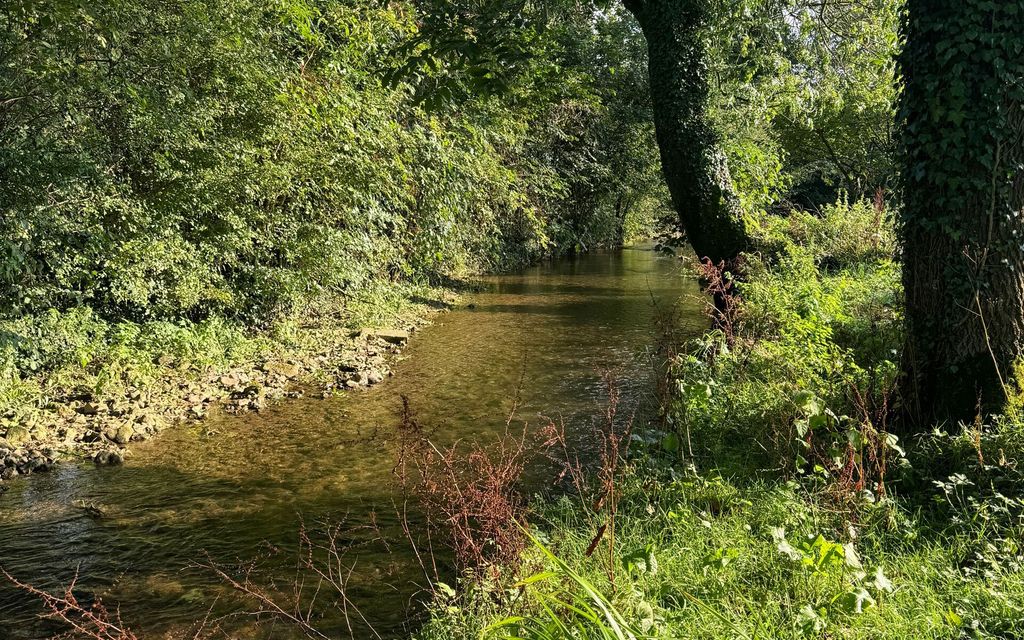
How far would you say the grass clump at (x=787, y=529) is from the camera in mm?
3188

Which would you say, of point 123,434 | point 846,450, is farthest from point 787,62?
point 123,434

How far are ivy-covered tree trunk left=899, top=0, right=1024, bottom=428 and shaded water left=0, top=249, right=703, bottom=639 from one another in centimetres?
376

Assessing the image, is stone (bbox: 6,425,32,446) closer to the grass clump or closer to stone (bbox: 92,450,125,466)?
stone (bbox: 92,450,125,466)

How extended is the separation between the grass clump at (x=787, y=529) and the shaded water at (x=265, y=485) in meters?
1.36

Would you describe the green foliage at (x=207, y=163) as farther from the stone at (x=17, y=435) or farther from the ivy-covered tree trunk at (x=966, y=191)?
the ivy-covered tree trunk at (x=966, y=191)

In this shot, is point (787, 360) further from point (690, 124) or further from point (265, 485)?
point (265, 485)

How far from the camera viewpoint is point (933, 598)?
11.1 ft

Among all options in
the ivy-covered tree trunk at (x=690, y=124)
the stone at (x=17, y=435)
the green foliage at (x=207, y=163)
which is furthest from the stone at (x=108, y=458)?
the ivy-covered tree trunk at (x=690, y=124)

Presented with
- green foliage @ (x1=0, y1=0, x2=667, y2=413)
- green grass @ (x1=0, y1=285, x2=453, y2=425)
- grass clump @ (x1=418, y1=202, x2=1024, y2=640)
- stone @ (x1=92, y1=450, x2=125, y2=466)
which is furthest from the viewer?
green grass @ (x1=0, y1=285, x2=453, y2=425)

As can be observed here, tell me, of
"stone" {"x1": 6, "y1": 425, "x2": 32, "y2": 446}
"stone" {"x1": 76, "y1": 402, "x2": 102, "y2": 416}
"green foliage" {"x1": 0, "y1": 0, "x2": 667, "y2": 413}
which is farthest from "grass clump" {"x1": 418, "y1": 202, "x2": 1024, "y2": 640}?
"stone" {"x1": 76, "y1": 402, "x2": 102, "y2": 416}

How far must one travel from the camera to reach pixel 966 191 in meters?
4.71

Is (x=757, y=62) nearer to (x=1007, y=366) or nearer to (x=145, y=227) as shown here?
(x=1007, y=366)

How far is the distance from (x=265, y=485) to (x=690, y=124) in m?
7.13

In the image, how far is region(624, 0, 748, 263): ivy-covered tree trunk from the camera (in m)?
9.16
